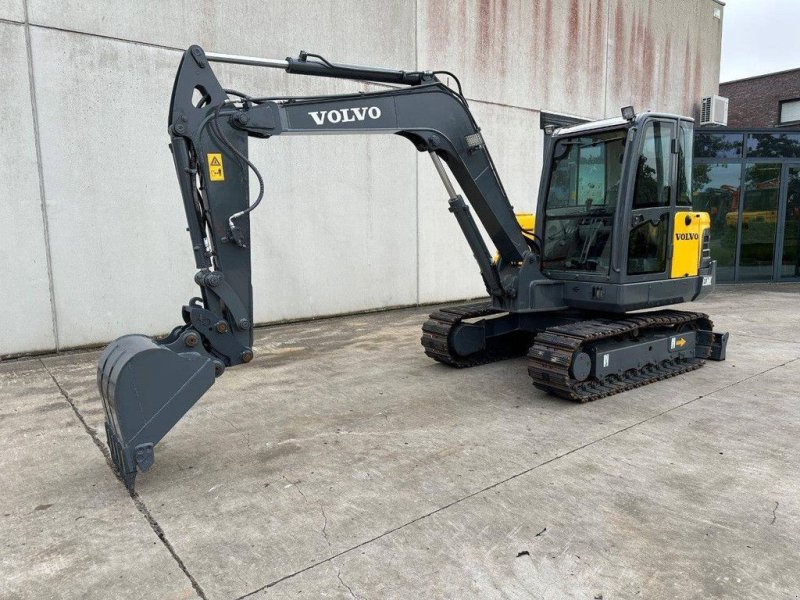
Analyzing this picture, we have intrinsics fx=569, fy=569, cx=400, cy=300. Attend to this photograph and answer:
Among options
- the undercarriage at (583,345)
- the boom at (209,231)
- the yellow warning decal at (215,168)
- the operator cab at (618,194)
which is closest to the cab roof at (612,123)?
the operator cab at (618,194)

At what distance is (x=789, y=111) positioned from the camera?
72.4 ft

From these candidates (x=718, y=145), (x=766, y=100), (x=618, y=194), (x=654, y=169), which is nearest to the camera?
(x=618, y=194)

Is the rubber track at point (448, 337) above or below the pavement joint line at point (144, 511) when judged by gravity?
above

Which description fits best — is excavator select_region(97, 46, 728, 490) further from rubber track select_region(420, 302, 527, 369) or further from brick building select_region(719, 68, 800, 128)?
brick building select_region(719, 68, 800, 128)

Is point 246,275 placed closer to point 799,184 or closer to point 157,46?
point 157,46

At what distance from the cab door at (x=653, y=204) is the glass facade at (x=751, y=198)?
8792mm

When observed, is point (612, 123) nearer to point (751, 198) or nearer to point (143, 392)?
point (143, 392)

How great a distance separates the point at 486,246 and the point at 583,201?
1122 mm

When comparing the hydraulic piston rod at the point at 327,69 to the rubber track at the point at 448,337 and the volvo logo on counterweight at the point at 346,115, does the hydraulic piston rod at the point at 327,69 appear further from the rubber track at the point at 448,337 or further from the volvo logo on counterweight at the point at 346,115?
the rubber track at the point at 448,337

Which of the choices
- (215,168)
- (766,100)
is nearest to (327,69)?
(215,168)

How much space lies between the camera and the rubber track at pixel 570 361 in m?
4.85

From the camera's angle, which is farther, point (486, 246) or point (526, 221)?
point (526, 221)

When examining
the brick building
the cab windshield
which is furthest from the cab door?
the brick building

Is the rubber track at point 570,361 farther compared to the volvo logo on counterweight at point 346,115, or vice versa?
the rubber track at point 570,361
